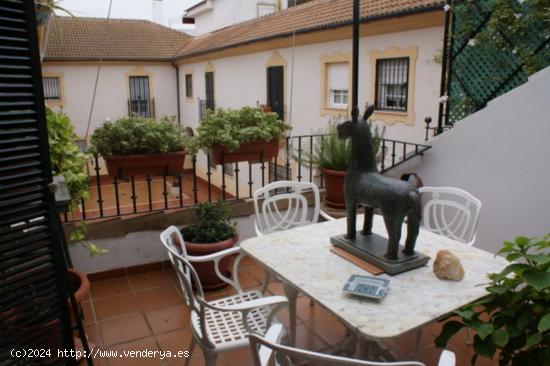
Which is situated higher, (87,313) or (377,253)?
(377,253)

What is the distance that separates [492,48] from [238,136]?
83.0 inches

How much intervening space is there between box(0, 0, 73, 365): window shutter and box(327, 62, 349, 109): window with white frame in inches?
283

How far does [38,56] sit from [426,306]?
68.7 inches

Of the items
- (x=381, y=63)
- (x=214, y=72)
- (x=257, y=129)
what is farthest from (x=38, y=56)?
(x=214, y=72)

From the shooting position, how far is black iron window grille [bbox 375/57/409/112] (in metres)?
7.26

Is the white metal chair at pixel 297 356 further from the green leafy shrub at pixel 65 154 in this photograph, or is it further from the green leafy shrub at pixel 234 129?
the green leafy shrub at pixel 234 129

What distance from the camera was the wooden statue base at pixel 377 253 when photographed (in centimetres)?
187

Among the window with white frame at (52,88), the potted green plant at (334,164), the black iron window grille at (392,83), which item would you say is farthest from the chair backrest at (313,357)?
the window with white frame at (52,88)

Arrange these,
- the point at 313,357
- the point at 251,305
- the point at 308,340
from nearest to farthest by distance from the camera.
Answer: the point at 313,357 < the point at 251,305 < the point at 308,340

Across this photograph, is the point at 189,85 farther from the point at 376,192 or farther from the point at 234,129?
the point at 376,192

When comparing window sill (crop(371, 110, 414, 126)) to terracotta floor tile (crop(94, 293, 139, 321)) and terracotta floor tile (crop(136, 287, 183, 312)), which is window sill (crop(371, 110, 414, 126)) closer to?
terracotta floor tile (crop(136, 287, 183, 312))

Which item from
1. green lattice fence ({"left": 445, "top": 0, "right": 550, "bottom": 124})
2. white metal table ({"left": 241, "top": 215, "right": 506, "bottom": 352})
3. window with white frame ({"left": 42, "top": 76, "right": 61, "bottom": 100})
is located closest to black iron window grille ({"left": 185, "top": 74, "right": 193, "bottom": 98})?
window with white frame ({"left": 42, "top": 76, "right": 61, "bottom": 100})

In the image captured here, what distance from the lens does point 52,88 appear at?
49.5ft

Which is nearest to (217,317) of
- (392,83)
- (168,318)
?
(168,318)
